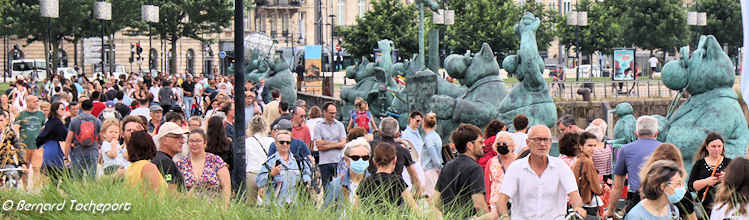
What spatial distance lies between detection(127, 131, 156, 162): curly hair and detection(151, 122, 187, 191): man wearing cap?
8.3 inches

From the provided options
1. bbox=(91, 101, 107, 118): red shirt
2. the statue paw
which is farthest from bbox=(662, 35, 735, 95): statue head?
bbox=(91, 101, 107, 118): red shirt

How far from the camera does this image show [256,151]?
10367mm

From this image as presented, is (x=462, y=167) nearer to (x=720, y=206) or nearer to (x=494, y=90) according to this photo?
(x=720, y=206)

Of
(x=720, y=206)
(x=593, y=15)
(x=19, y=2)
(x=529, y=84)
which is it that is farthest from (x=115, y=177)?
(x=593, y=15)

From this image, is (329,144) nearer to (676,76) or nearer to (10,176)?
(10,176)

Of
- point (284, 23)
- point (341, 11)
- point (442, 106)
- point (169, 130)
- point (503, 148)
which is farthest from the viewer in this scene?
point (341, 11)

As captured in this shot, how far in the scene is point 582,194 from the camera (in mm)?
9109

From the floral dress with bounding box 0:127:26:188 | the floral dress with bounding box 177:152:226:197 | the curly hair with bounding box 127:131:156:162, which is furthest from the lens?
the floral dress with bounding box 0:127:26:188

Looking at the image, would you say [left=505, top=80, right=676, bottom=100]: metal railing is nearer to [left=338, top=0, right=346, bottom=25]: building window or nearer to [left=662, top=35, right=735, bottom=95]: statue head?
[left=662, top=35, right=735, bottom=95]: statue head

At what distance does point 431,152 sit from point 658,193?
4570 mm

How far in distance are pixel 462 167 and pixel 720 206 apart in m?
1.82

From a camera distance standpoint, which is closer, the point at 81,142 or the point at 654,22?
the point at 81,142

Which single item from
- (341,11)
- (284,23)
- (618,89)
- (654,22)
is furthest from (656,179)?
(341,11)

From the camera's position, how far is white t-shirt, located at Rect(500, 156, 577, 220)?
303 inches
